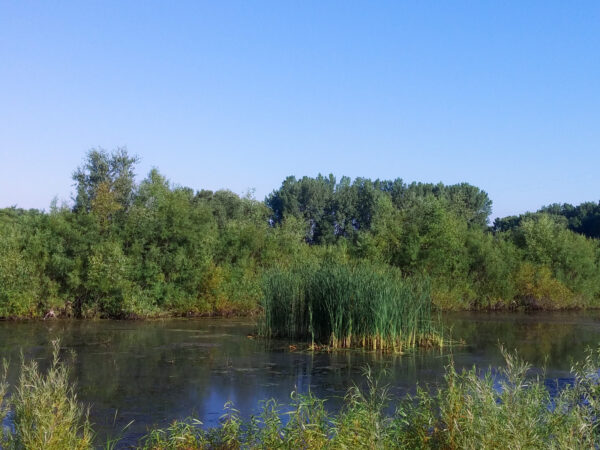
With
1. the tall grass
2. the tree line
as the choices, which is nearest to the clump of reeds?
the tall grass

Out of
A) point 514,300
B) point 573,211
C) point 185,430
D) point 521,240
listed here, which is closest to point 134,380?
point 185,430

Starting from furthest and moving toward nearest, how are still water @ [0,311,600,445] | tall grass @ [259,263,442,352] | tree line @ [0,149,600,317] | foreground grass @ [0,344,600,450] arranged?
tree line @ [0,149,600,317], tall grass @ [259,263,442,352], still water @ [0,311,600,445], foreground grass @ [0,344,600,450]

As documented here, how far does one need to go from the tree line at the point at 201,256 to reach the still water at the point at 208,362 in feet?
4.60

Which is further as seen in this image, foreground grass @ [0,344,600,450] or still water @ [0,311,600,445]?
still water @ [0,311,600,445]

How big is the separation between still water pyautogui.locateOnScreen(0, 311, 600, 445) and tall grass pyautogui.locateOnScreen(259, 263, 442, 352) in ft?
1.96

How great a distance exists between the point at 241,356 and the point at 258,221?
24595 mm

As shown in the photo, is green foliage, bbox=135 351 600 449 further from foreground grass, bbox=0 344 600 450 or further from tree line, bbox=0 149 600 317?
tree line, bbox=0 149 600 317

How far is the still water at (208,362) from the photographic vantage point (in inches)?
360

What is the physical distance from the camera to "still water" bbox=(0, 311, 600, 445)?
9.14 m

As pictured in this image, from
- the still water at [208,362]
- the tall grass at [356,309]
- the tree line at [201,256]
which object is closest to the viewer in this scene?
the still water at [208,362]

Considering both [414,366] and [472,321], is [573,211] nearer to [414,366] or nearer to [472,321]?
[472,321]

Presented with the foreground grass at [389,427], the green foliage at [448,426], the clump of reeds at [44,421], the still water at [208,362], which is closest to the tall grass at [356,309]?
the still water at [208,362]

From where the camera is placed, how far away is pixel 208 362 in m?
12.8

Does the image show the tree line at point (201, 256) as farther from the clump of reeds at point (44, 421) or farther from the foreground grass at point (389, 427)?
the clump of reeds at point (44, 421)
